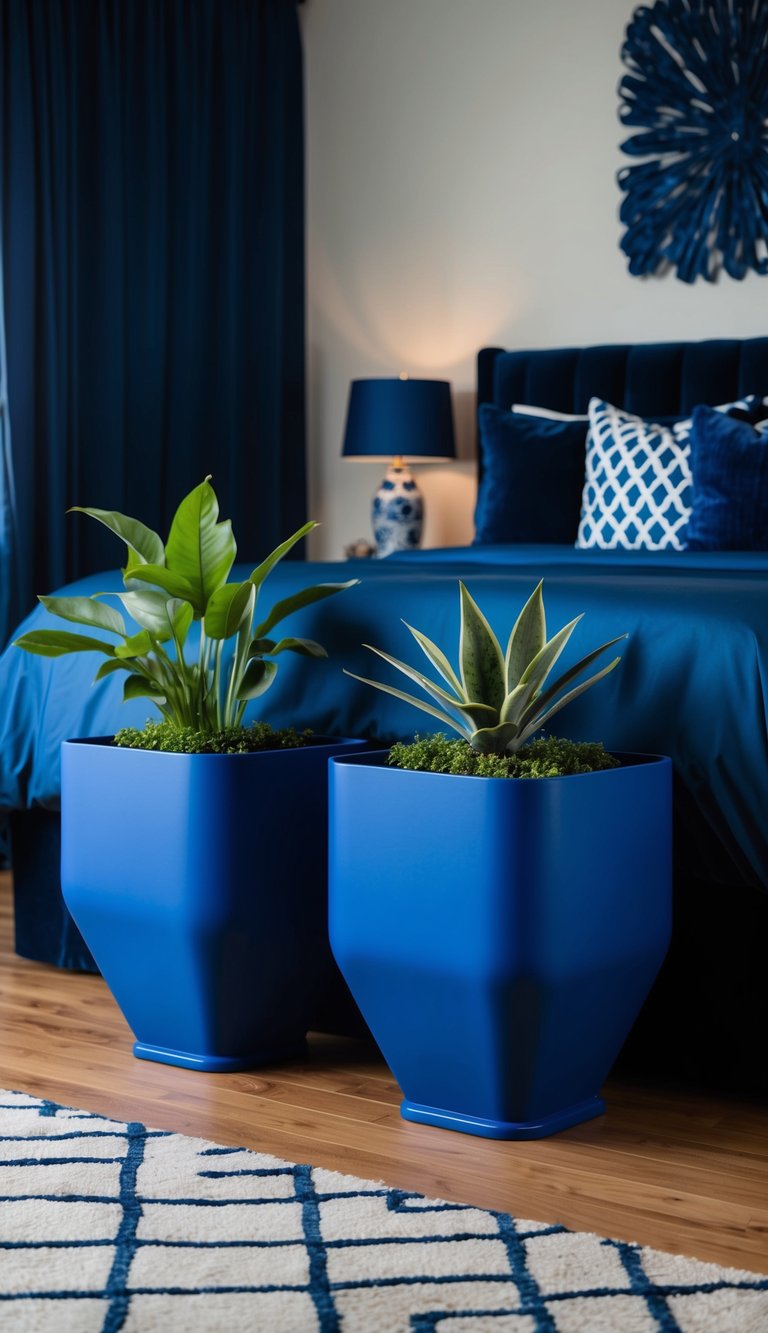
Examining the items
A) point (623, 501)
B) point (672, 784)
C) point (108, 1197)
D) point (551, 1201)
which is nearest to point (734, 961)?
point (672, 784)

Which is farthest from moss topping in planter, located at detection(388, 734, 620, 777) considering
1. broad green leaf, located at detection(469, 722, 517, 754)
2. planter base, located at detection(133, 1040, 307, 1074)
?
planter base, located at detection(133, 1040, 307, 1074)

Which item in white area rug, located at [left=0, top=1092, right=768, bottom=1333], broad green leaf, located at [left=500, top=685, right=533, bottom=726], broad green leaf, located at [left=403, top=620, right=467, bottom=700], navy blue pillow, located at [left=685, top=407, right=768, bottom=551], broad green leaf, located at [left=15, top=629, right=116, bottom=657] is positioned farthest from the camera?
navy blue pillow, located at [left=685, top=407, right=768, bottom=551]

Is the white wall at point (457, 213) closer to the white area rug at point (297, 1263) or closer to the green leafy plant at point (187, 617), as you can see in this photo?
the green leafy plant at point (187, 617)

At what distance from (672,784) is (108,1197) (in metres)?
0.96

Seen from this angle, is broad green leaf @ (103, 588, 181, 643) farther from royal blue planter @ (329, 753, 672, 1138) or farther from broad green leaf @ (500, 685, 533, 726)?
broad green leaf @ (500, 685, 533, 726)

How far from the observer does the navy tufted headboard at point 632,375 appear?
4.37m

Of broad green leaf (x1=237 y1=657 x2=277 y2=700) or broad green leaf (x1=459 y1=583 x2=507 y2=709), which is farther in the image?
broad green leaf (x1=237 y1=657 x2=277 y2=700)

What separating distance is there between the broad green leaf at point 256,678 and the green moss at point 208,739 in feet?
0.19

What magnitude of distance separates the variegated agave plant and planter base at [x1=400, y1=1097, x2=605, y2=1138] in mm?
515

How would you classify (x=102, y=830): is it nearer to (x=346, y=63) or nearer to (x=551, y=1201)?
(x=551, y=1201)

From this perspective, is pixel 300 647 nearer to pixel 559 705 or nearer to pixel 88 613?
pixel 88 613

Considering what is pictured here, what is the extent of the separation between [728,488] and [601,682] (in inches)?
54.1

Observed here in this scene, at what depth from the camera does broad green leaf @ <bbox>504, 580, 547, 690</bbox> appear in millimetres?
2203

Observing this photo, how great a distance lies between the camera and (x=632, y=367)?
14.9 ft
